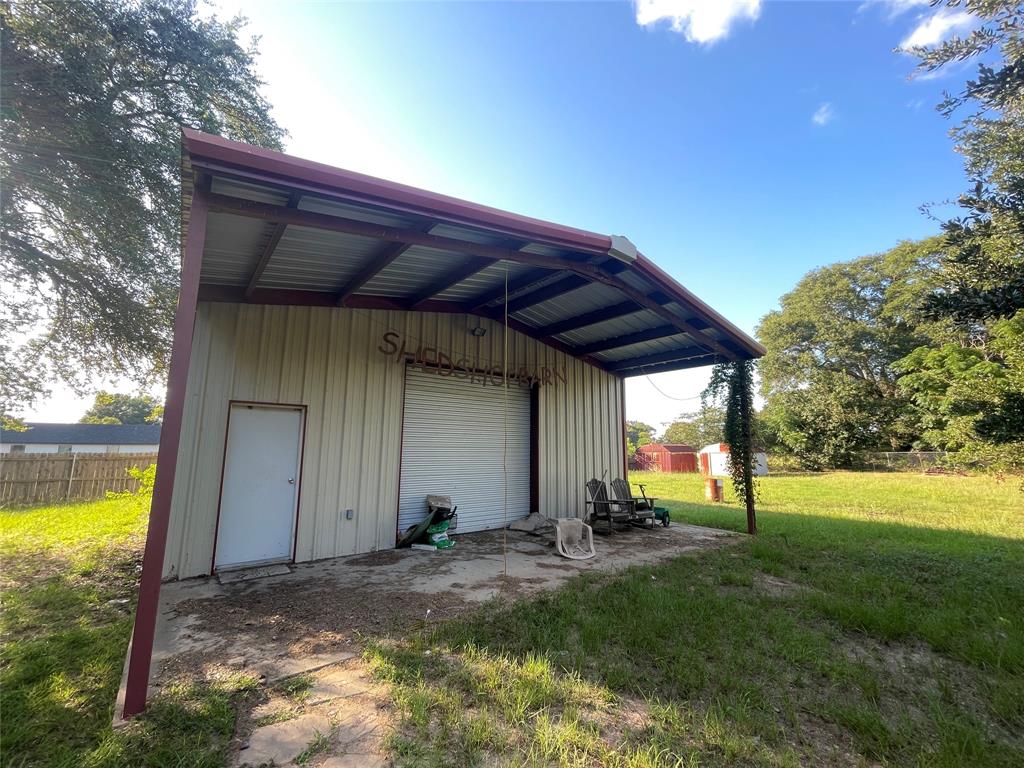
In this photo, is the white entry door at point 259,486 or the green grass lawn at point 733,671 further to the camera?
the white entry door at point 259,486

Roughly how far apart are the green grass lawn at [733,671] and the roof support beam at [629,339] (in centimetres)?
372

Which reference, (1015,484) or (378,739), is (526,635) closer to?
(378,739)

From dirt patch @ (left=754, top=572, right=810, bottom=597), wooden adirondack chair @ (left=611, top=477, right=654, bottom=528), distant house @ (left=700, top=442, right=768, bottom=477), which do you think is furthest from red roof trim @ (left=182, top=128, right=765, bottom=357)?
distant house @ (left=700, top=442, right=768, bottom=477)

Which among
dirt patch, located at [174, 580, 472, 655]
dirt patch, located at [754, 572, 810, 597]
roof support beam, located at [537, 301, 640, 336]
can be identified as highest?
roof support beam, located at [537, 301, 640, 336]

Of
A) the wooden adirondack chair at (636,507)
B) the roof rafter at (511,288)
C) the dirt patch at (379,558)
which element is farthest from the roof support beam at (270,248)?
the wooden adirondack chair at (636,507)

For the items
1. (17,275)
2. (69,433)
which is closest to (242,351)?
(17,275)

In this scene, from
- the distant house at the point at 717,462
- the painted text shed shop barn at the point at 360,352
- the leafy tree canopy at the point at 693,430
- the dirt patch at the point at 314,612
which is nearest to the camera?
the painted text shed shop barn at the point at 360,352

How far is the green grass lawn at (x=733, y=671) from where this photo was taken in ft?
6.39

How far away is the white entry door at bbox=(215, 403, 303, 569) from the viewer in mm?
4641

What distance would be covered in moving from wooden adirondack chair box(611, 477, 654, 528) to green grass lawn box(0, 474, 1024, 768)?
6.81 feet

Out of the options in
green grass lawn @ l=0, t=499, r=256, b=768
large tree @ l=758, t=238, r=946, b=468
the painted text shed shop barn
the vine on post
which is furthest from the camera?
large tree @ l=758, t=238, r=946, b=468

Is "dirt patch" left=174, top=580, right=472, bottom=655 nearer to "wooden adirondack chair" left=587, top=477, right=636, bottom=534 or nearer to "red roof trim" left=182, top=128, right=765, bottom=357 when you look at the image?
"red roof trim" left=182, top=128, right=765, bottom=357

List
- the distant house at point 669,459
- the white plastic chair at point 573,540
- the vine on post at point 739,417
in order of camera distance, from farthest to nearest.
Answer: the distant house at point 669,459, the vine on post at point 739,417, the white plastic chair at point 573,540

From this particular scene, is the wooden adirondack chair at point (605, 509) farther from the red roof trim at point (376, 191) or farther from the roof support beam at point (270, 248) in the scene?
the roof support beam at point (270, 248)
